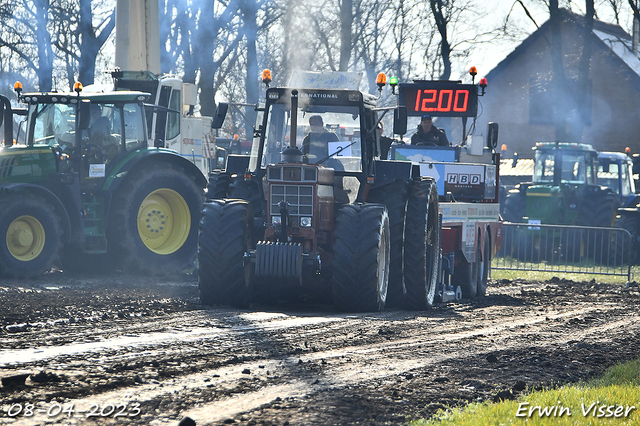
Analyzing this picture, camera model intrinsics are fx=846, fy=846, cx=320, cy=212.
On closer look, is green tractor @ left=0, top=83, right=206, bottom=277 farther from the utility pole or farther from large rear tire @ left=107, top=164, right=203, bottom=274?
the utility pole

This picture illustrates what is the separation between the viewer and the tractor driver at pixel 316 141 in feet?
31.2

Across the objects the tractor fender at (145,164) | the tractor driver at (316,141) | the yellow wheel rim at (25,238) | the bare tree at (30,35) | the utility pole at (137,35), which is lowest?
the yellow wheel rim at (25,238)

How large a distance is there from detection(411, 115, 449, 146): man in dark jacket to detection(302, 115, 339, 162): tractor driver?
4565mm

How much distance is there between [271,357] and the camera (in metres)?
6.21

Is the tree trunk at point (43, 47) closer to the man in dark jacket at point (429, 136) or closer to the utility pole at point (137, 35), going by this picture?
the utility pole at point (137, 35)

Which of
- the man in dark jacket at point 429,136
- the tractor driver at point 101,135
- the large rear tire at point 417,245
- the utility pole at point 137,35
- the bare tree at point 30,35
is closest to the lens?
the large rear tire at point 417,245

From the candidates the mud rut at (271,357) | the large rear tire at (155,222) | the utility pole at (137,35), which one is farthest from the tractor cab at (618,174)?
the large rear tire at (155,222)

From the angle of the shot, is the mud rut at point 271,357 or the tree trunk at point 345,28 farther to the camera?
the tree trunk at point 345,28

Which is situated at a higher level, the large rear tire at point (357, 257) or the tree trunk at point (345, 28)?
the tree trunk at point (345, 28)

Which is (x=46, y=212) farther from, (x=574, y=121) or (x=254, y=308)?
(x=574, y=121)

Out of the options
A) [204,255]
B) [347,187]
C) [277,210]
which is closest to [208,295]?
[204,255]

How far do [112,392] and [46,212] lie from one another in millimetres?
7339

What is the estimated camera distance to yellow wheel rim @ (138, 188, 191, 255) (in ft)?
43.3

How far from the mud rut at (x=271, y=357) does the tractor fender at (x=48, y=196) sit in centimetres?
157
